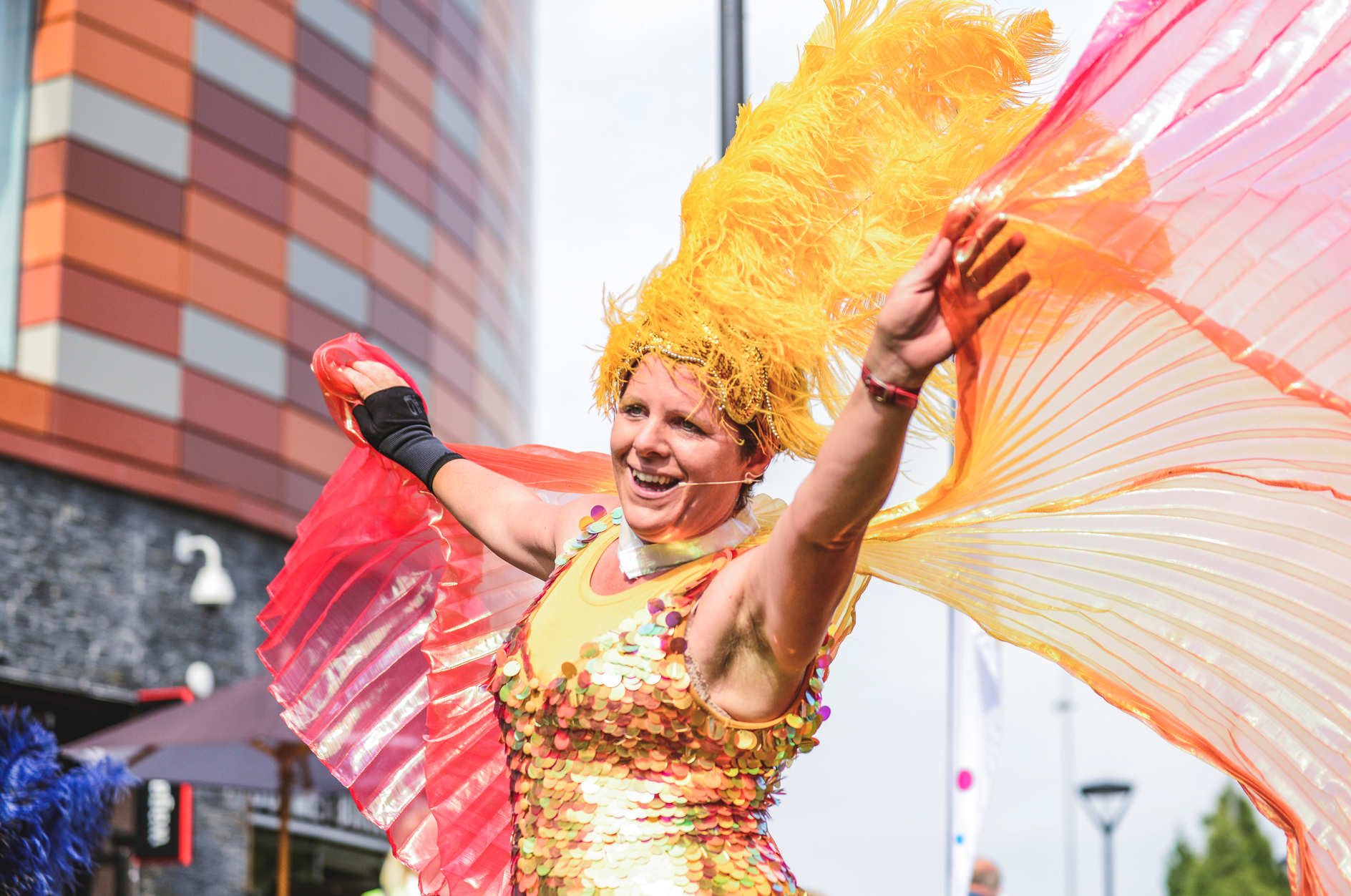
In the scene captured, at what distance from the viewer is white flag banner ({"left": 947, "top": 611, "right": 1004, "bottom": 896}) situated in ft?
16.4

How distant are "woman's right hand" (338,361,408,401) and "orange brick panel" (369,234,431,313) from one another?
38.9 feet

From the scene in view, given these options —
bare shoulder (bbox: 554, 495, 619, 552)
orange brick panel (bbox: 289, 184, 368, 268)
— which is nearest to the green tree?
orange brick panel (bbox: 289, 184, 368, 268)

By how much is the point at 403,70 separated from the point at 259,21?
266 cm

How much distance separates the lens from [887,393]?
1.67 m

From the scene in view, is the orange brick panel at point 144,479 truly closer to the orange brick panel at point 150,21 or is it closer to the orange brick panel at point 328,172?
the orange brick panel at point 328,172

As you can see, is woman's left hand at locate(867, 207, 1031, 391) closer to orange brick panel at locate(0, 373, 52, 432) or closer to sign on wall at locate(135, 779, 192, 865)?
sign on wall at locate(135, 779, 192, 865)

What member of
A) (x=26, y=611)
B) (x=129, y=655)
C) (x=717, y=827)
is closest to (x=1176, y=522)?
(x=717, y=827)

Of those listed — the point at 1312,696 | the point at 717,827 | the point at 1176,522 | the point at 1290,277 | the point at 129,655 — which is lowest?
the point at 717,827

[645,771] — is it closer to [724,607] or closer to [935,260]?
[724,607]

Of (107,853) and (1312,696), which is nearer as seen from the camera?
(1312,696)

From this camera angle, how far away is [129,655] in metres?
10.5

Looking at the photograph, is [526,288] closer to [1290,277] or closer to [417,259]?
[417,259]

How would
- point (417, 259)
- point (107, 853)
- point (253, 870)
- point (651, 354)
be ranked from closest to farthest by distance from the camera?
point (651, 354), point (107, 853), point (253, 870), point (417, 259)

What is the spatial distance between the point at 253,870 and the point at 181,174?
5817 millimetres
